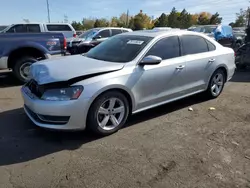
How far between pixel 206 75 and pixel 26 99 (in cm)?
354

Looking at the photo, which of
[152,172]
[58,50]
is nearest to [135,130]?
[152,172]

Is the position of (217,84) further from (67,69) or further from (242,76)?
(67,69)

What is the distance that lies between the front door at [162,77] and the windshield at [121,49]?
0.22 m

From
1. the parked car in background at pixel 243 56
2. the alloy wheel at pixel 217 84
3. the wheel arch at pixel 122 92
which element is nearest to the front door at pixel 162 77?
the wheel arch at pixel 122 92

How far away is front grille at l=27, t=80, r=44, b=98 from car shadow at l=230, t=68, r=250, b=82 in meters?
6.15

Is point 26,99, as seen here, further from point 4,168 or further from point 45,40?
point 45,40

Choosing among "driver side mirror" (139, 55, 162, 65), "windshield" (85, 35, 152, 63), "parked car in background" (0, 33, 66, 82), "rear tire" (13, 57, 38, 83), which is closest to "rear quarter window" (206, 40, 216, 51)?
"windshield" (85, 35, 152, 63)

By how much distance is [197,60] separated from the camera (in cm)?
492

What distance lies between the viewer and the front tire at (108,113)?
3580 millimetres

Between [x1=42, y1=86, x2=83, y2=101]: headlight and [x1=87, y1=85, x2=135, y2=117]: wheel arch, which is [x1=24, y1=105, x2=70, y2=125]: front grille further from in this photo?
[x1=87, y1=85, x2=135, y2=117]: wheel arch

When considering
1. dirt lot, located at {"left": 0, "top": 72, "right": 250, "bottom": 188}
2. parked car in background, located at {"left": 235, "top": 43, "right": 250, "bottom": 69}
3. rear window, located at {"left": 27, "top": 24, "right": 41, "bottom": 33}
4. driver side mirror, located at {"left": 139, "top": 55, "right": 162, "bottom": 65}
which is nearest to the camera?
dirt lot, located at {"left": 0, "top": 72, "right": 250, "bottom": 188}

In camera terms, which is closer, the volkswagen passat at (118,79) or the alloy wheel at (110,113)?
the volkswagen passat at (118,79)

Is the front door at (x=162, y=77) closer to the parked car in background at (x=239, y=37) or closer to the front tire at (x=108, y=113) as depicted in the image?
the front tire at (x=108, y=113)

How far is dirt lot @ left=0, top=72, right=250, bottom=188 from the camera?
2.76 metres
